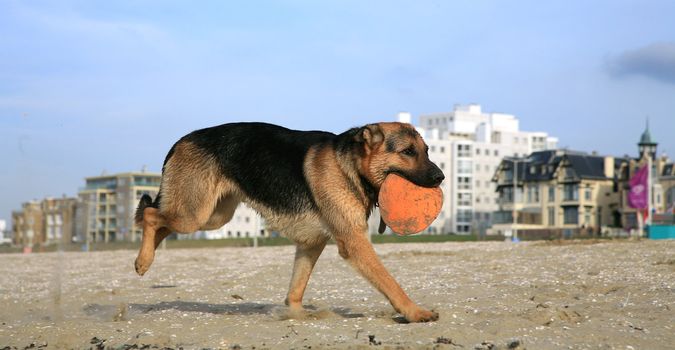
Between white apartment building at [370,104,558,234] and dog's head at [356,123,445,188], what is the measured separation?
125204mm

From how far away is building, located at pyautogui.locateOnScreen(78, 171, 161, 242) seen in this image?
5719 inches

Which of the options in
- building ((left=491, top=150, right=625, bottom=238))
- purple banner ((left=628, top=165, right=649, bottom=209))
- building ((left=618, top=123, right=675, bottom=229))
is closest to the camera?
purple banner ((left=628, top=165, right=649, bottom=209))

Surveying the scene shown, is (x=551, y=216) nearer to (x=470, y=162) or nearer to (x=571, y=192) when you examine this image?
(x=571, y=192)

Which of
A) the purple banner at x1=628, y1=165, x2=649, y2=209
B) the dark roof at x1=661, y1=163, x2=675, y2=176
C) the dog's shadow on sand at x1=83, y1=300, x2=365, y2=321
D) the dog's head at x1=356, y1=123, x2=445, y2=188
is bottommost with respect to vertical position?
the dog's shadow on sand at x1=83, y1=300, x2=365, y2=321

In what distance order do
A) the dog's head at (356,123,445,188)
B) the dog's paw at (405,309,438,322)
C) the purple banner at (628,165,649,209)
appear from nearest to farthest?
the dog's paw at (405,309,438,322)
the dog's head at (356,123,445,188)
the purple banner at (628,165,649,209)

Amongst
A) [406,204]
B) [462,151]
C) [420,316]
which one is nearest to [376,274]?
[420,316]

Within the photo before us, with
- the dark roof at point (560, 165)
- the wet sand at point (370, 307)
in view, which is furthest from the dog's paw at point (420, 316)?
the dark roof at point (560, 165)

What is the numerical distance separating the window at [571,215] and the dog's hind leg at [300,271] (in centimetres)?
9489

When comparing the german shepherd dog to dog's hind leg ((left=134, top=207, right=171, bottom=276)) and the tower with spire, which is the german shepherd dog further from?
the tower with spire

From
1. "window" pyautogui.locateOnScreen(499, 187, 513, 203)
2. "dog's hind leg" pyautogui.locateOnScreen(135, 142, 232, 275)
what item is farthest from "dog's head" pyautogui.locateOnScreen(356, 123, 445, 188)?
"window" pyautogui.locateOnScreen(499, 187, 513, 203)

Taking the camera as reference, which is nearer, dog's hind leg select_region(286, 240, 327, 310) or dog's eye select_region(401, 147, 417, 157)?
dog's eye select_region(401, 147, 417, 157)

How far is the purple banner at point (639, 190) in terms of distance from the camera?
84250mm

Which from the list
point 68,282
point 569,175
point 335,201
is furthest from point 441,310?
point 569,175

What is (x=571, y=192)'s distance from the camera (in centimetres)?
10075
